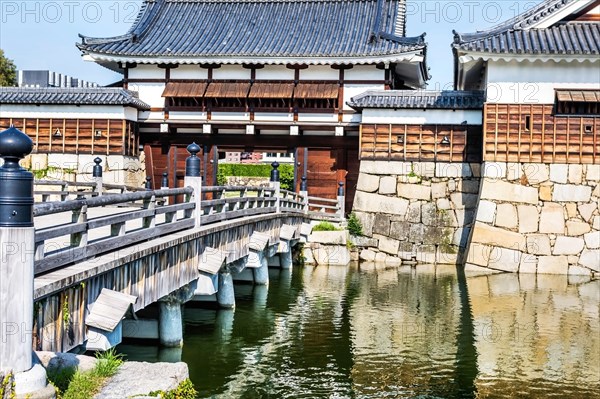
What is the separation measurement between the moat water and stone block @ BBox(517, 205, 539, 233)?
2.35 meters

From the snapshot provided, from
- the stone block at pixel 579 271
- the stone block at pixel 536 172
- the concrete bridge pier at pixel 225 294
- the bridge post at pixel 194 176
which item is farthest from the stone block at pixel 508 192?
the bridge post at pixel 194 176

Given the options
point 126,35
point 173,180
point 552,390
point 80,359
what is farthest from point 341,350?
point 126,35

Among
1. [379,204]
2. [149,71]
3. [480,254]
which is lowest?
[480,254]

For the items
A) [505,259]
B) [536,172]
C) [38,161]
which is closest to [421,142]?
[536,172]

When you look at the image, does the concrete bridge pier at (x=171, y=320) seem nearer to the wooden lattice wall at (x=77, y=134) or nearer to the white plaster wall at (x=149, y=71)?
the wooden lattice wall at (x=77, y=134)

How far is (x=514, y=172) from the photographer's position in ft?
80.3

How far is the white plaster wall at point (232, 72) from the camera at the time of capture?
30.0 m

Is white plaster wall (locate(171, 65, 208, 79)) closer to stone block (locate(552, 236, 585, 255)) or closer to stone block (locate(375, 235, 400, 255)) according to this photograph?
stone block (locate(375, 235, 400, 255))

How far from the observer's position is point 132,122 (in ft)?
97.0

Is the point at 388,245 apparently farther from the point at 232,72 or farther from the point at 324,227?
the point at 232,72

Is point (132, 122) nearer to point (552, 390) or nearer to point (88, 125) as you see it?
point (88, 125)

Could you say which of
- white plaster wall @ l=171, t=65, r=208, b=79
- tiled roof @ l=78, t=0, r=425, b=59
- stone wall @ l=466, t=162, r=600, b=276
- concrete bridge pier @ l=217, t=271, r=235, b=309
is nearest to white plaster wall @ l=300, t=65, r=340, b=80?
tiled roof @ l=78, t=0, r=425, b=59

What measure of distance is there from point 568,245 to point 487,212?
2719mm

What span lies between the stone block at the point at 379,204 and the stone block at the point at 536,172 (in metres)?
4.38
